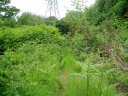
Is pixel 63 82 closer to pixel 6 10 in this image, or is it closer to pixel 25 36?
pixel 25 36

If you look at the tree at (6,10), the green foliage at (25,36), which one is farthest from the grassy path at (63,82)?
the tree at (6,10)

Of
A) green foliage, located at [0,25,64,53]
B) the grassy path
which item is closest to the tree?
green foliage, located at [0,25,64,53]

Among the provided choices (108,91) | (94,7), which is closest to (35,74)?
(108,91)

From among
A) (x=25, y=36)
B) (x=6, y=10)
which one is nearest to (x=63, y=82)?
(x=25, y=36)

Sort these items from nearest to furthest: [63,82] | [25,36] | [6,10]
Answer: [63,82], [25,36], [6,10]

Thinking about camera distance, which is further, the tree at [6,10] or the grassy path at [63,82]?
the tree at [6,10]

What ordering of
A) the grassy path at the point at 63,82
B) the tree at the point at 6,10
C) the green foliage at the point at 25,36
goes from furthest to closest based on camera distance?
the tree at the point at 6,10, the green foliage at the point at 25,36, the grassy path at the point at 63,82

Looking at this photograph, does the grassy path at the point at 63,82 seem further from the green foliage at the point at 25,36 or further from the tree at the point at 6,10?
the tree at the point at 6,10

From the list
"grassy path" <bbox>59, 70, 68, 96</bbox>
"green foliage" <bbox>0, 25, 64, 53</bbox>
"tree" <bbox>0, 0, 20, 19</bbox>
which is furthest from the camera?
"tree" <bbox>0, 0, 20, 19</bbox>

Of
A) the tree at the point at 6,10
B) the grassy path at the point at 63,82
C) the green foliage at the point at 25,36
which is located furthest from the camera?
the tree at the point at 6,10

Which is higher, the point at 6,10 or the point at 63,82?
the point at 6,10

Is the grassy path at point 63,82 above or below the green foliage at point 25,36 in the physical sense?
below

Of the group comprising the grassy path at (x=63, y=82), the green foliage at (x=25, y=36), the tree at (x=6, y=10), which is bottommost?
the grassy path at (x=63, y=82)

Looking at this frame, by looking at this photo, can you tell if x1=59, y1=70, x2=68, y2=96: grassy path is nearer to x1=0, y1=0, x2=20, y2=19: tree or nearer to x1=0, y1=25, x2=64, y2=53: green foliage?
x1=0, y1=25, x2=64, y2=53: green foliage
